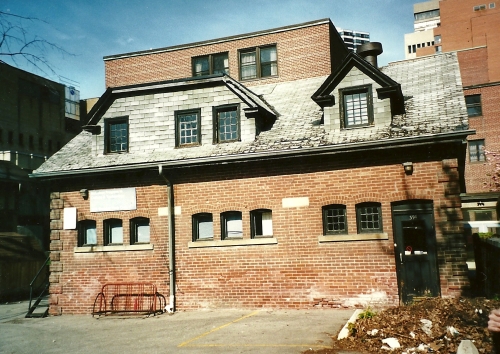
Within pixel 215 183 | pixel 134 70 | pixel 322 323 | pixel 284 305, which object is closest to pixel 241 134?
pixel 215 183

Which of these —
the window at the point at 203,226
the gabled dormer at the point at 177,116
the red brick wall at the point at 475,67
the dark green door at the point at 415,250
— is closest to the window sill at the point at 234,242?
the window at the point at 203,226

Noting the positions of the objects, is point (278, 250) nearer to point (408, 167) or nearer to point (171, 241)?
point (171, 241)

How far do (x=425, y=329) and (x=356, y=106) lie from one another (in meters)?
7.06

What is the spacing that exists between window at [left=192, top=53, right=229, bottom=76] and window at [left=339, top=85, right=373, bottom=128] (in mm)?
8925

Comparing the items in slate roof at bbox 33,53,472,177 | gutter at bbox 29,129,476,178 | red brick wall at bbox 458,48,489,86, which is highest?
red brick wall at bbox 458,48,489,86

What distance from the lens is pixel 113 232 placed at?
14.3 m

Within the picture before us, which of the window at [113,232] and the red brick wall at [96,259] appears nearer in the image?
the red brick wall at [96,259]

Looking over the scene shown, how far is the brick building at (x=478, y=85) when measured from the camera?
105ft

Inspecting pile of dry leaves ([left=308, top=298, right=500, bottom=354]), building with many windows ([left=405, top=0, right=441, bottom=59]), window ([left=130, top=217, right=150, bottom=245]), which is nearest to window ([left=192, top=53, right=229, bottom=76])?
window ([left=130, top=217, right=150, bottom=245])

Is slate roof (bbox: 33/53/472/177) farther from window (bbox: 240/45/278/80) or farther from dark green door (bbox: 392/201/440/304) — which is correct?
window (bbox: 240/45/278/80)

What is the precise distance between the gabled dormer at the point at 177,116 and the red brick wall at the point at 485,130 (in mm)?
29611

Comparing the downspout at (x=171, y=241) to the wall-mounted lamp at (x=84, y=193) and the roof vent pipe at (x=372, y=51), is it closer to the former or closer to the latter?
the wall-mounted lamp at (x=84, y=193)

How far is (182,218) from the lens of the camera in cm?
1336

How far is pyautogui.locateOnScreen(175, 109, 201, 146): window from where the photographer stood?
46.6ft
